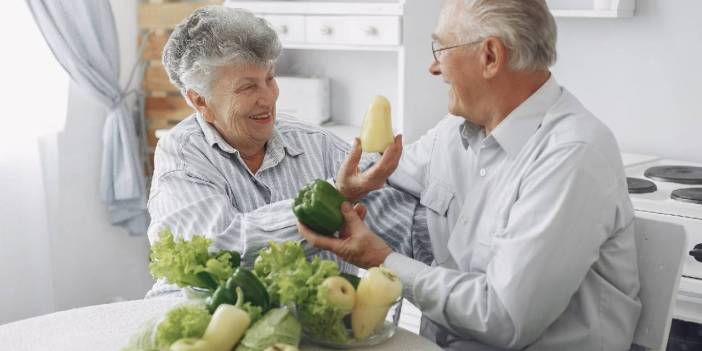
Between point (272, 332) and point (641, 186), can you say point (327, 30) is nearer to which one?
point (641, 186)

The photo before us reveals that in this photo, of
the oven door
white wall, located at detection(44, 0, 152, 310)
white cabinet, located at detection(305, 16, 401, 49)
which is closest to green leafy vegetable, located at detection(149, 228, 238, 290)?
the oven door

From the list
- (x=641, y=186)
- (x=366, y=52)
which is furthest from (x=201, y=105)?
(x=366, y=52)

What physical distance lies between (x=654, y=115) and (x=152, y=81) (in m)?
1.99

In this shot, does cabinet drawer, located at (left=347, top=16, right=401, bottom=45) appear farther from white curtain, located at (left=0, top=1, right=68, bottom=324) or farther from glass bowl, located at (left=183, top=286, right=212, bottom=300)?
glass bowl, located at (left=183, top=286, right=212, bottom=300)

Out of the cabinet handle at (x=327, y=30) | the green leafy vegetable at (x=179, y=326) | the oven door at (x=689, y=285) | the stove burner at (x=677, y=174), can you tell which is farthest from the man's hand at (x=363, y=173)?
the cabinet handle at (x=327, y=30)

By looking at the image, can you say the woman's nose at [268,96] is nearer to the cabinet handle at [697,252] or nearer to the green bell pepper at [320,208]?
the green bell pepper at [320,208]

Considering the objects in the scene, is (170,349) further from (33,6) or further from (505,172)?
(33,6)

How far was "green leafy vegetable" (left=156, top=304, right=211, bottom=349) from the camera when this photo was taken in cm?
135

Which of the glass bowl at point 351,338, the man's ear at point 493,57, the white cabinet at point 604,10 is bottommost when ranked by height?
the glass bowl at point 351,338

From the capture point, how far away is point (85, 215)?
11.7 feet

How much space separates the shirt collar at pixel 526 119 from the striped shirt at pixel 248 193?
332 millimetres

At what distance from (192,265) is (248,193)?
1.79 ft

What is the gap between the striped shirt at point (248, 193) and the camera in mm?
1803

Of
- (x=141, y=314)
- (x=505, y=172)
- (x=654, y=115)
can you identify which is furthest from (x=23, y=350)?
(x=654, y=115)
